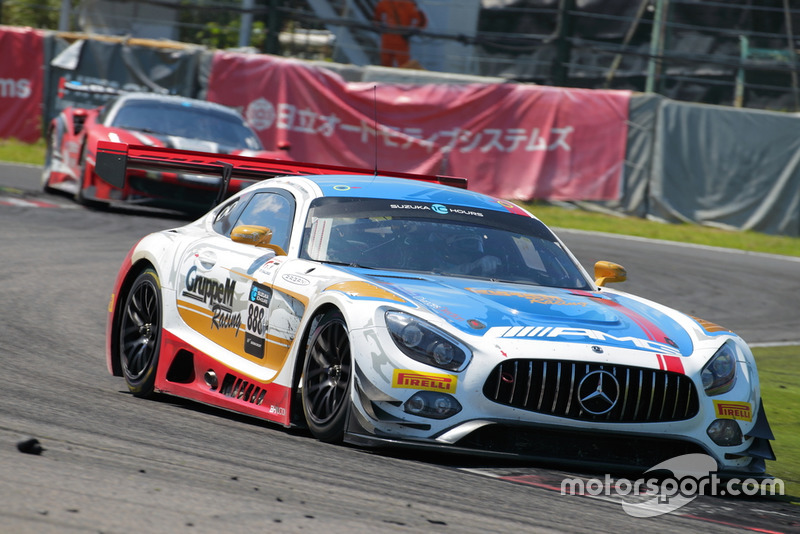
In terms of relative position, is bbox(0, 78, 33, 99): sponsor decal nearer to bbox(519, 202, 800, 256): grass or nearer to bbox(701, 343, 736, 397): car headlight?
bbox(519, 202, 800, 256): grass

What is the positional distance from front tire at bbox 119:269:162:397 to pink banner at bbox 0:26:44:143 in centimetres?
1752

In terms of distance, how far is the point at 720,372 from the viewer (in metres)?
5.27

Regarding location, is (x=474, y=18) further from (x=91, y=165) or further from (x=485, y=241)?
(x=485, y=241)

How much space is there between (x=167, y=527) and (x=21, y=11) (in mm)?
31408

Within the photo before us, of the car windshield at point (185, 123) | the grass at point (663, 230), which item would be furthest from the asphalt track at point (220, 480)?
the grass at point (663, 230)

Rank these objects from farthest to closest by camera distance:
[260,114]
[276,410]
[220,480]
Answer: [260,114] → [276,410] → [220,480]

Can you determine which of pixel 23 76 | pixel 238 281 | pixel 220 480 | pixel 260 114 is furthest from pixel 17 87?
pixel 220 480

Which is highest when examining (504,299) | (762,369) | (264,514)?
(504,299)

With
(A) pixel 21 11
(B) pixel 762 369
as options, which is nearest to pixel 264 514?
(B) pixel 762 369

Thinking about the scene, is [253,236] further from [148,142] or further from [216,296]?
[148,142]

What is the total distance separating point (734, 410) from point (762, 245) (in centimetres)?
1353

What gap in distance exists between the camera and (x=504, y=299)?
5.37m

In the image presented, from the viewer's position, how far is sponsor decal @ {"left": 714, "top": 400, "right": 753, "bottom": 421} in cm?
517

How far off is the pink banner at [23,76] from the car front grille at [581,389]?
66.3ft
